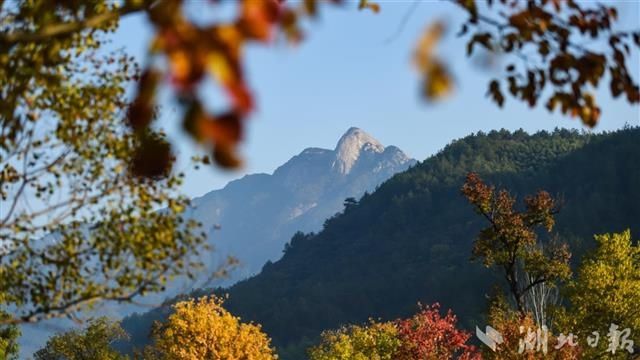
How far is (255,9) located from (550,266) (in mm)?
31951

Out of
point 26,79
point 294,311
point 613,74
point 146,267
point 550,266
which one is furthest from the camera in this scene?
point 294,311

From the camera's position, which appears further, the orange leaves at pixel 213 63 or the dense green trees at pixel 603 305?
the dense green trees at pixel 603 305

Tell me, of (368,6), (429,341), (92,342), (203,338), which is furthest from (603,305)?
(368,6)

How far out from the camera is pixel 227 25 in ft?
9.16

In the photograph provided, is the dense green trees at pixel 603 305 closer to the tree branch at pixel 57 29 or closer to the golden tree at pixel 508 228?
the golden tree at pixel 508 228

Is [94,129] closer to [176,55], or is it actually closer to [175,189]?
[175,189]

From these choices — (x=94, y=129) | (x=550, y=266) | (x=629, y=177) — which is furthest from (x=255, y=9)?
(x=629, y=177)

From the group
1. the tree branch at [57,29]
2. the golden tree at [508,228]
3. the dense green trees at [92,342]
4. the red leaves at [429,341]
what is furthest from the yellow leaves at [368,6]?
the dense green trees at [92,342]

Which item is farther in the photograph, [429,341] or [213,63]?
[429,341]

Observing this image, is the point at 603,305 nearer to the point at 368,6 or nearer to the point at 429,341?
the point at 429,341

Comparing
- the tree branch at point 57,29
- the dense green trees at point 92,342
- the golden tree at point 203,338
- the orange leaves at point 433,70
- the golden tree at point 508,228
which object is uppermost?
the dense green trees at point 92,342

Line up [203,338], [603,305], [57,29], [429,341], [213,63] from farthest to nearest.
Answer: [203,338] < [429,341] < [603,305] < [57,29] < [213,63]

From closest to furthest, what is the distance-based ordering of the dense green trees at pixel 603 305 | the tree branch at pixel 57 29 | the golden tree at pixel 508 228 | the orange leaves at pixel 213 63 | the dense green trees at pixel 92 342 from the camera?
1. the orange leaves at pixel 213 63
2. the tree branch at pixel 57 29
3. the golden tree at pixel 508 228
4. the dense green trees at pixel 603 305
5. the dense green trees at pixel 92 342

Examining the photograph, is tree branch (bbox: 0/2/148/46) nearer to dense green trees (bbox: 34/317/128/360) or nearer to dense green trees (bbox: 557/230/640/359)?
dense green trees (bbox: 557/230/640/359)
